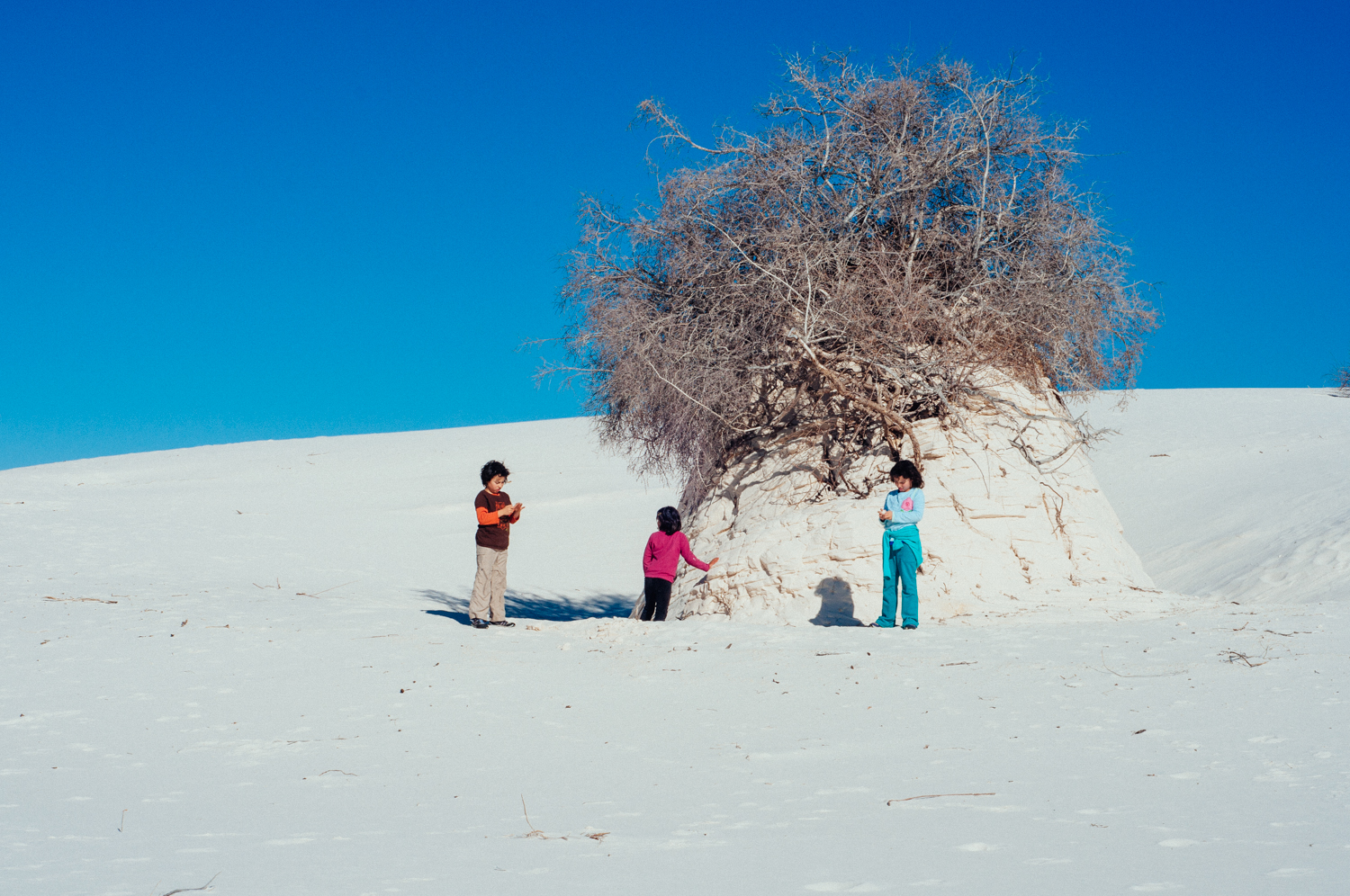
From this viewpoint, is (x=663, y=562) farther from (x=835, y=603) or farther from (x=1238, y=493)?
(x=1238, y=493)

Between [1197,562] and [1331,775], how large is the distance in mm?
11558

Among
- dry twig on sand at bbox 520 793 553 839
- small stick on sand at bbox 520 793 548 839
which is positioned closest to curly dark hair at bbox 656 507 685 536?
small stick on sand at bbox 520 793 548 839

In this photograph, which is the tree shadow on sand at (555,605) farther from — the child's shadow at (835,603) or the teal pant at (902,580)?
the teal pant at (902,580)

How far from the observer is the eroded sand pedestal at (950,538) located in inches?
342

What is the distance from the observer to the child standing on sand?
9055mm

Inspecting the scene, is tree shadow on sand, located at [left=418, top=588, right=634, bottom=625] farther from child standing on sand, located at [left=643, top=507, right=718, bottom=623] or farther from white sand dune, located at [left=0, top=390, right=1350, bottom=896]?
child standing on sand, located at [left=643, top=507, right=718, bottom=623]

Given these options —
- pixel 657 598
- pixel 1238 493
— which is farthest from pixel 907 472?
pixel 1238 493

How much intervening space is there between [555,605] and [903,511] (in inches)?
355

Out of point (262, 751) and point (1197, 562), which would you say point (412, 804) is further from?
point (1197, 562)

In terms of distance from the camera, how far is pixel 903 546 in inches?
313

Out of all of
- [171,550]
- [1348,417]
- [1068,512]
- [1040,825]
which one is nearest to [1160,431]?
[1348,417]

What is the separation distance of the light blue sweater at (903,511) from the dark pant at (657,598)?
7.14ft

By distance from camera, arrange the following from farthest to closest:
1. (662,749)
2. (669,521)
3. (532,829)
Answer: (669,521)
(662,749)
(532,829)

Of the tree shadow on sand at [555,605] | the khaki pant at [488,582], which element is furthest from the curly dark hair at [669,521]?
the tree shadow on sand at [555,605]
